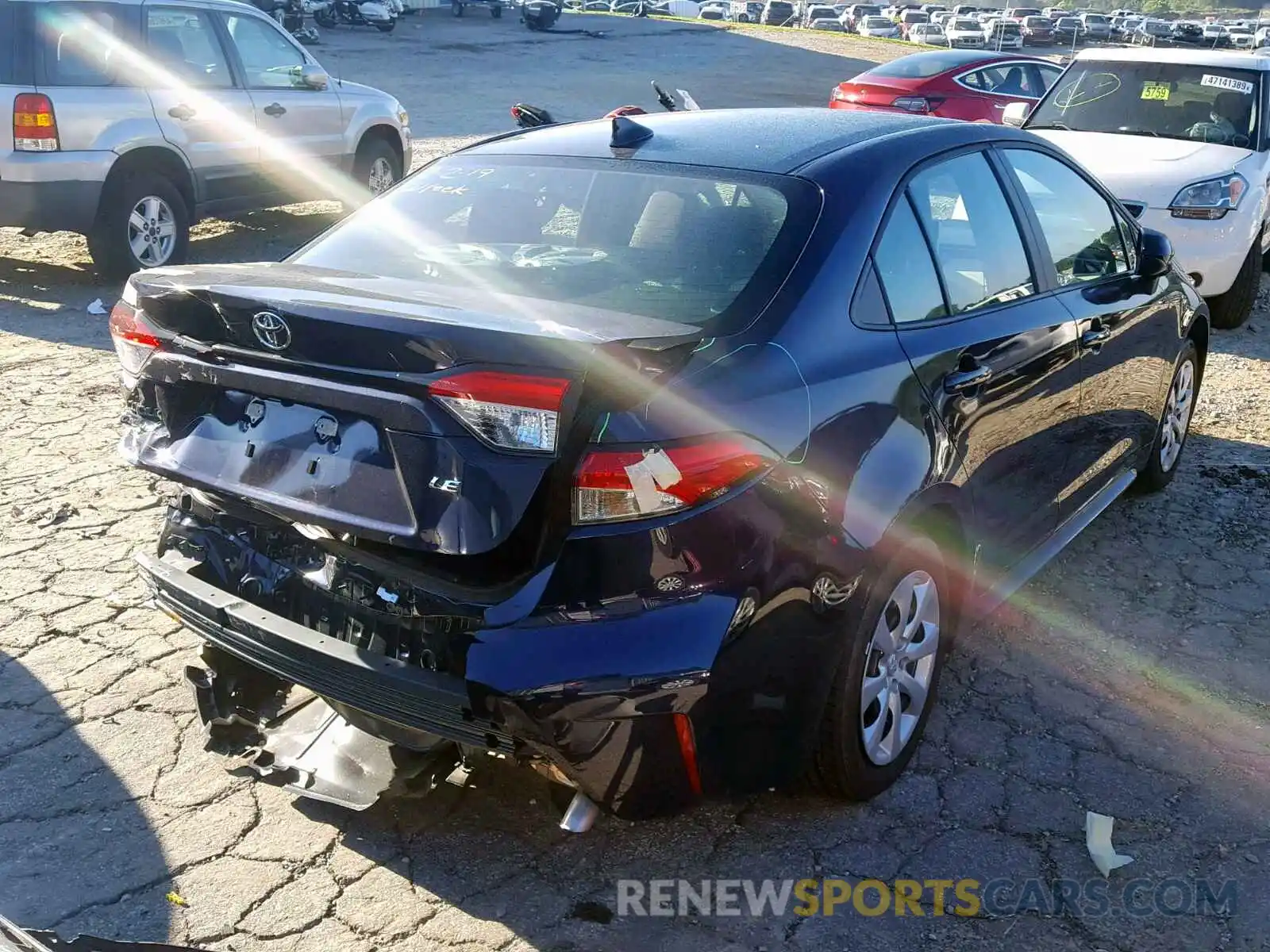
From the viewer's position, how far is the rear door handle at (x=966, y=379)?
325cm

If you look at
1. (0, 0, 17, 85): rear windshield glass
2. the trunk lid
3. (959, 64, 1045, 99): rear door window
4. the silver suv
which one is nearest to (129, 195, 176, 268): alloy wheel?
the silver suv

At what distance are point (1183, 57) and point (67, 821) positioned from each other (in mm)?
8843

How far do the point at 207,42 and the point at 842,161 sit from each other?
7269 mm

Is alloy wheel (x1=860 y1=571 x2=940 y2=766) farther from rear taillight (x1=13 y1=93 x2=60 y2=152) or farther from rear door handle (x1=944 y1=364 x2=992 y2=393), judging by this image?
rear taillight (x1=13 y1=93 x2=60 y2=152)

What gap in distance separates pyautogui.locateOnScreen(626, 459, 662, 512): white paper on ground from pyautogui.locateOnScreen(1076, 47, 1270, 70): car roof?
7932 millimetres

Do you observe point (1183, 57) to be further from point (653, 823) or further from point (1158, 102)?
point (653, 823)

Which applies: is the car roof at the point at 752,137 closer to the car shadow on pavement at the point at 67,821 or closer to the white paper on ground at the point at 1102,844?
the white paper on ground at the point at 1102,844

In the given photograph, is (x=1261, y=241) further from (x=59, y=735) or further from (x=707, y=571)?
(x=59, y=735)

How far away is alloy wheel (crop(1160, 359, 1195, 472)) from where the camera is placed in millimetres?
5324

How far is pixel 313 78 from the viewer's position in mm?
9742

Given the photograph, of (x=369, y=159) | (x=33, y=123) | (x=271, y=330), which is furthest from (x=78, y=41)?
(x=271, y=330)

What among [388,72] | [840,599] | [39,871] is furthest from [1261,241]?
[388,72]

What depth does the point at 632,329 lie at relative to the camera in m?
2.71

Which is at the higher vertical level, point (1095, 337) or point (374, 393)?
point (374, 393)
